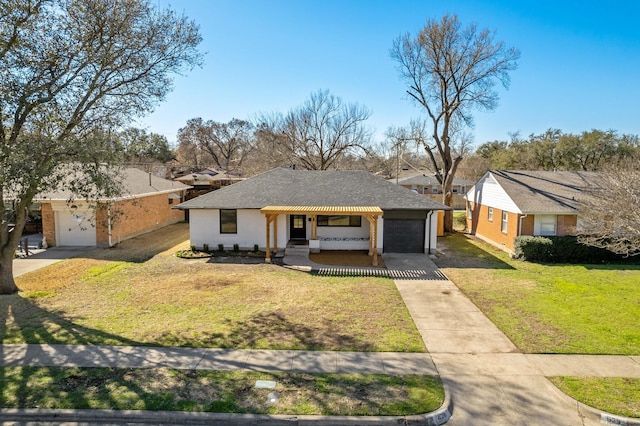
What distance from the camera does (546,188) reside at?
20703 millimetres

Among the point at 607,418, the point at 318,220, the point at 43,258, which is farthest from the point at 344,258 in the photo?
the point at 43,258

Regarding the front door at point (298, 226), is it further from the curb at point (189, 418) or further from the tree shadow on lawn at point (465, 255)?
the curb at point (189, 418)

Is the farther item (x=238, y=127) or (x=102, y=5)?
(x=238, y=127)

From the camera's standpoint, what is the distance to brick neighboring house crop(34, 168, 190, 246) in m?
18.9

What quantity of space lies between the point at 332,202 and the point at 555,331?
447 inches

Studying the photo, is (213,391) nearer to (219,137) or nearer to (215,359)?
(215,359)

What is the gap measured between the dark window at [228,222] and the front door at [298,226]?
294cm

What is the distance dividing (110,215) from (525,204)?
63.8ft

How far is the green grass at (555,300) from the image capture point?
864 cm

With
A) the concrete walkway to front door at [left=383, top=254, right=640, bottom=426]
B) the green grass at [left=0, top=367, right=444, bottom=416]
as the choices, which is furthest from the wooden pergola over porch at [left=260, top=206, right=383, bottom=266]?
the green grass at [left=0, top=367, right=444, bottom=416]

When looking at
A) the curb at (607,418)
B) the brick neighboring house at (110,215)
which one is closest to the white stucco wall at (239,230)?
the brick neighboring house at (110,215)

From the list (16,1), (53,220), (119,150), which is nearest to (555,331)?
(119,150)

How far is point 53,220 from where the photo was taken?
1930 cm

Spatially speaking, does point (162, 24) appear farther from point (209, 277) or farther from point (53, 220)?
point (53, 220)
